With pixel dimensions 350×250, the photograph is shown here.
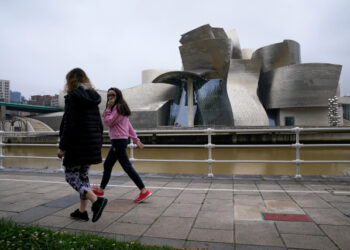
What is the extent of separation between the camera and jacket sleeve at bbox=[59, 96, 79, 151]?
8.48 ft

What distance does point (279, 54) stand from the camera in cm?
3647

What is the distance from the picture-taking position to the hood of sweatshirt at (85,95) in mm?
2615

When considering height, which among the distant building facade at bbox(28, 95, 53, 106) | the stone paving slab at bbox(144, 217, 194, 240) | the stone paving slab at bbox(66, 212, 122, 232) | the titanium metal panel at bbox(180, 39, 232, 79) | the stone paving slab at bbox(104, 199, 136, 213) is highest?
the distant building facade at bbox(28, 95, 53, 106)

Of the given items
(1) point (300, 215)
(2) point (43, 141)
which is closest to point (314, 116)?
(2) point (43, 141)

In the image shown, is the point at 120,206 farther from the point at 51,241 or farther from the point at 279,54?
the point at 279,54

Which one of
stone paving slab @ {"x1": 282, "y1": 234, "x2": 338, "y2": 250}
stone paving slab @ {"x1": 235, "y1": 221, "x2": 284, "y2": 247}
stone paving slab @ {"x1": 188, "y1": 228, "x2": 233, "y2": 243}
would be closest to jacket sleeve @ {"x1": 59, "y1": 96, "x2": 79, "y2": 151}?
stone paving slab @ {"x1": 188, "y1": 228, "x2": 233, "y2": 243}

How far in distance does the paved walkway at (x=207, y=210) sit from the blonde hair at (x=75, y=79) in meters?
1.46

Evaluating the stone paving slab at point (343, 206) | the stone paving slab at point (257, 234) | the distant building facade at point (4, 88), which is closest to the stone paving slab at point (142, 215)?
the stone paving slab at point (257, 234)

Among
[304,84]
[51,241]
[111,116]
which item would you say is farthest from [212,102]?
[51,241]

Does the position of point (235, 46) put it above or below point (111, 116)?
above

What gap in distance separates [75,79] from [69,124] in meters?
0.53

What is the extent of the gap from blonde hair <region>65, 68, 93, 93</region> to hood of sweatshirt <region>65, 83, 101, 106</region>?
2.5 inches

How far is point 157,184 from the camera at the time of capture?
471 cm

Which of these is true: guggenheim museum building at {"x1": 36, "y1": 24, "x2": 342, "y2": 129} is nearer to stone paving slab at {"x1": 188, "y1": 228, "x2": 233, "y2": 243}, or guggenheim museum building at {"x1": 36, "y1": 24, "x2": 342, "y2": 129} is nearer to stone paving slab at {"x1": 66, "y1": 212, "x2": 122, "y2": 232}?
stone paving slab at {"x1": 66, "y1": 212, "x2": 122, "y2": 232}
